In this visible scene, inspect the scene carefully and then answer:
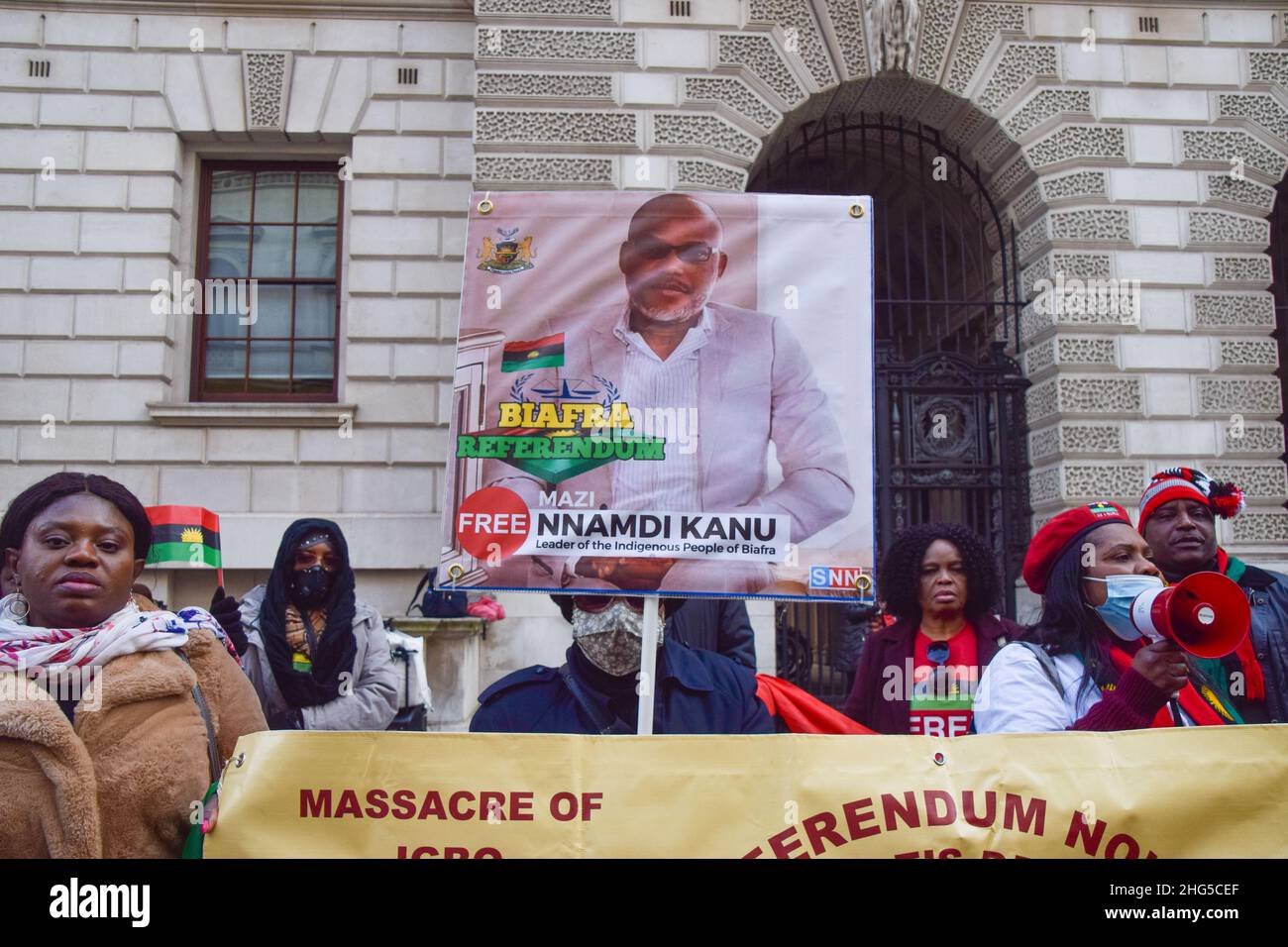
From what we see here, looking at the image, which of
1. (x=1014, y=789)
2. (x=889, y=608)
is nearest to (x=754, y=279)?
(x=889, y=608)

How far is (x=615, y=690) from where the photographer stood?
11.1ft

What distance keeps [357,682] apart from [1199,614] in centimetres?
349

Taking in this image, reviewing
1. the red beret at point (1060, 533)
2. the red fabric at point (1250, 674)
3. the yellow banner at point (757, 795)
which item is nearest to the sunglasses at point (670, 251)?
the red beret at point (1060, 533)

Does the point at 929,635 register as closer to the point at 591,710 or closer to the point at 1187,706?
the point at 1187,706

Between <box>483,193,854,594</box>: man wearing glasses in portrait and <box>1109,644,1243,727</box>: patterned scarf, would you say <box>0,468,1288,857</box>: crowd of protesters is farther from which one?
<box>483,193,854,594</box>: man wearing glasses in portrait

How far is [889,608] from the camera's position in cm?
407

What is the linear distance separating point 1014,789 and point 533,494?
1.69 metres

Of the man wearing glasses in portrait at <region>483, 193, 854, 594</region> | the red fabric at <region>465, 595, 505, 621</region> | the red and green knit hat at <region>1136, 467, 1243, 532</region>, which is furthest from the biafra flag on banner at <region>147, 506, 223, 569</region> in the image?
the red and green knit hat at <region>1136, 467, 1243, 532</region>

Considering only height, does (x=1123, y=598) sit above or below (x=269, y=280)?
below

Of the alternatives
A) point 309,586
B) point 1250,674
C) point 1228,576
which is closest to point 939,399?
point 1228,576

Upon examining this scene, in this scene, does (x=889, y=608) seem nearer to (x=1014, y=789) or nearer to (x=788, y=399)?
(x=788, y=399)

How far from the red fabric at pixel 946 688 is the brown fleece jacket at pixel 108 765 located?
2.46 metres

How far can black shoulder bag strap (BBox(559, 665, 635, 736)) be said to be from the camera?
3293 mm
